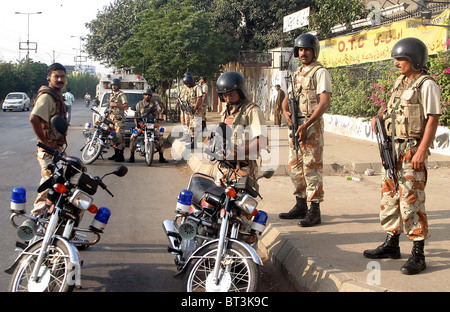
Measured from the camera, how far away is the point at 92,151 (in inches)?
446

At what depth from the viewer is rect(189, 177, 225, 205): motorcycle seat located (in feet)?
13.5

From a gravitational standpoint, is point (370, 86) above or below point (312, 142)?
above

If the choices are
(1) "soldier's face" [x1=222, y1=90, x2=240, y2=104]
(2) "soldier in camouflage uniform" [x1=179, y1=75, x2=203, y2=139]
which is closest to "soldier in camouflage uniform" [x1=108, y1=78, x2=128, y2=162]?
(2) "soldier in camouflage uniform" [x1=179, y1=75, x2=203, y2=139]

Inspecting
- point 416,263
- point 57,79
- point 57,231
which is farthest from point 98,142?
point 416,263

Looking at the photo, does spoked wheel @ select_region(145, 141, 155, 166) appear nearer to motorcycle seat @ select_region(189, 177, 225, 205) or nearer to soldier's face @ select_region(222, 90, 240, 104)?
motorcycle seat @ select_region(189, 177, 225, 205)

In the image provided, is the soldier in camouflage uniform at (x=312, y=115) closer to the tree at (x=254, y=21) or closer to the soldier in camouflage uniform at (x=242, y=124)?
the soldier in camouflage uniform at (x=242, y=124)

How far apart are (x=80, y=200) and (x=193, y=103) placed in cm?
962

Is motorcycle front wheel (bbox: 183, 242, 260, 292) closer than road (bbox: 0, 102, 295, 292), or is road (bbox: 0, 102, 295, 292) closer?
motorcycle front wheel (bbox: 183, 242, 260, 292)

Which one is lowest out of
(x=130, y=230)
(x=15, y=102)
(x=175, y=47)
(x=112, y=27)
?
(x=130, y=230)

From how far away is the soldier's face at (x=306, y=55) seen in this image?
5.59 m

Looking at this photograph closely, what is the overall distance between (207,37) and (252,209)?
2022 cm

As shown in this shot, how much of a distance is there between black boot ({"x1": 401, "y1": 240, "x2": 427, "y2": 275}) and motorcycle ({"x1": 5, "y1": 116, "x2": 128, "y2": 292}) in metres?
2.49

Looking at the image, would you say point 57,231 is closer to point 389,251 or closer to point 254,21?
point 389,251
